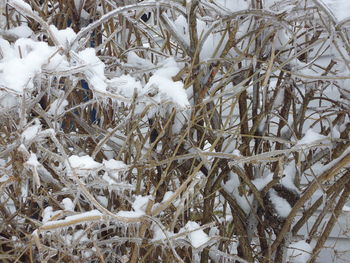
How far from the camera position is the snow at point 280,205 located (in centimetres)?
236

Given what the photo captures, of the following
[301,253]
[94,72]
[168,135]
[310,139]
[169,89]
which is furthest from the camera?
[301,253]

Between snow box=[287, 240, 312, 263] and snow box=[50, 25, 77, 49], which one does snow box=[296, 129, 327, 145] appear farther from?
snow box=[50, 25, 77, 49]

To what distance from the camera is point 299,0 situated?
1.95 metres

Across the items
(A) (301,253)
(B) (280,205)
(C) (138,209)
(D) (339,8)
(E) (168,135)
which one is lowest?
(A) (301,253)

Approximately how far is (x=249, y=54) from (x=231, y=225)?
875 millimetres

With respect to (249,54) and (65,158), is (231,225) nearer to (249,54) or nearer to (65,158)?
(249,54)

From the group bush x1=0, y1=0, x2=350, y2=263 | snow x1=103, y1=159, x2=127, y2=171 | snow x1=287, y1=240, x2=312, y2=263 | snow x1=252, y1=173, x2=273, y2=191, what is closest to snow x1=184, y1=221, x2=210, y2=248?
bush x1=0, y1=0, x2=350, y2=263

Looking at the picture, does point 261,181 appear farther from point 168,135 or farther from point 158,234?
point 158,234

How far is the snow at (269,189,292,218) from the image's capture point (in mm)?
2359

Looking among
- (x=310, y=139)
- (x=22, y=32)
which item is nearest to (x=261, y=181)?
(x=310, y=139)

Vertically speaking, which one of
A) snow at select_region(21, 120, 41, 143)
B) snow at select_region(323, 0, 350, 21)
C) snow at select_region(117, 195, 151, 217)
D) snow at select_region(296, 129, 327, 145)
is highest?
snow at select_region(323, 0, 350, 21)

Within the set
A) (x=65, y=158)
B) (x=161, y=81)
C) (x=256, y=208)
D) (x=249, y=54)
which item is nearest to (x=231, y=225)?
(x=256, y=208)

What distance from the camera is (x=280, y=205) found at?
2.37m

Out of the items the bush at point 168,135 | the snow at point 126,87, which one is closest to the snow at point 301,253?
the bush at point 168,135
